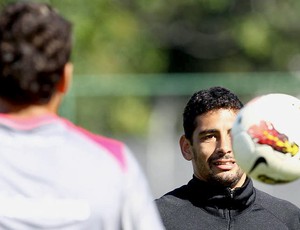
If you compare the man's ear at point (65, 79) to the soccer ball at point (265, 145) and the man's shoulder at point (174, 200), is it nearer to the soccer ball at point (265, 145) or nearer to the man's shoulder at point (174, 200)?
the soccer ball at point (265, 145)

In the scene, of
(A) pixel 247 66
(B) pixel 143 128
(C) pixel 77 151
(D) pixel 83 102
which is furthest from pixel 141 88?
(C) pixel 77 151

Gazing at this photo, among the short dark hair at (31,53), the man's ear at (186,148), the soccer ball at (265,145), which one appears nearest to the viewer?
the short dark hair at (31,53)

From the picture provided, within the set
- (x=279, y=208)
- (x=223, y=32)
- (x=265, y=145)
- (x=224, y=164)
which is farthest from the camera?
(x=223, y=32)

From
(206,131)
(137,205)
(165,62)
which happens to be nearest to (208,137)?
(206,131)

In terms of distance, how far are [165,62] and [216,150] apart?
48.3ft

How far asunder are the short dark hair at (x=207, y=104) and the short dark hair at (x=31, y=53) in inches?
88.9

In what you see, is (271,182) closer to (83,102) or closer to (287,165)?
(287,165)

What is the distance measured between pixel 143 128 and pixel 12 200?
13.1 meters

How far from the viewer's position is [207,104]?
18.0ft

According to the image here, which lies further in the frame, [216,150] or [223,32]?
[223,32]

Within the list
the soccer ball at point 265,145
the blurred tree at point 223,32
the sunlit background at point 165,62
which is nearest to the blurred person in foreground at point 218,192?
the soccer ball at point 265,145

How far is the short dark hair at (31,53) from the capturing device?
3227 millimetres

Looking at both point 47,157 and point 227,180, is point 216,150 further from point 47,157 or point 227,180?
point 47,157

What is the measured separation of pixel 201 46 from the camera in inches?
842
